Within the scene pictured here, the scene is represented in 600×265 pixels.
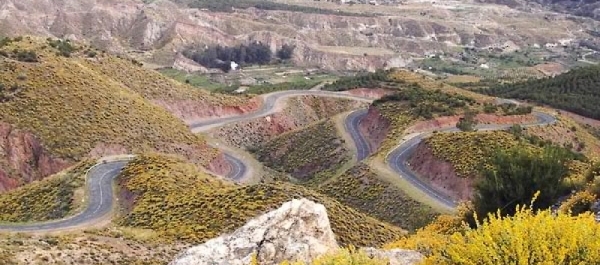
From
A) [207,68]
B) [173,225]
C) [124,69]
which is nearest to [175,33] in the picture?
[207,68]

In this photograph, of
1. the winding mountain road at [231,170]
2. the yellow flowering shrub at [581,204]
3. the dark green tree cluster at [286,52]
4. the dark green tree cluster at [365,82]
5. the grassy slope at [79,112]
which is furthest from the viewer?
the dark green tree cluster at [286,52]

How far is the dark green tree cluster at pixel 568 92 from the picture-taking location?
91.8 metres

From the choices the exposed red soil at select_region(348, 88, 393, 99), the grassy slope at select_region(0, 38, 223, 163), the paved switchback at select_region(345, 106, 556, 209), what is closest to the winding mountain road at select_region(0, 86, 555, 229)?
the paved switchback at select_region(345, 106, 556, 209)

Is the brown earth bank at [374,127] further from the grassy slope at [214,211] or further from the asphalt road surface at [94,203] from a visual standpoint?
the grassy slope at [214,211]

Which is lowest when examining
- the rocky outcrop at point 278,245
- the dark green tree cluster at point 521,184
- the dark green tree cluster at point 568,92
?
the dark green tree cluster at point 568,92

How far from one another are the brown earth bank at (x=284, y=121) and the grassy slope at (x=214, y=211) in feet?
131

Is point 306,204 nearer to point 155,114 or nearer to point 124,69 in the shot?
point 155,114

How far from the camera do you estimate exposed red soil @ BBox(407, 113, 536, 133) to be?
68.3 meters

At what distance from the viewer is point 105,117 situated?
6169 cm

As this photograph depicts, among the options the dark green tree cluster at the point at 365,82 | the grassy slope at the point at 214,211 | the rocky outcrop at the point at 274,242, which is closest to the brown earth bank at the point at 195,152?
the grassy slope at the point at 214,211

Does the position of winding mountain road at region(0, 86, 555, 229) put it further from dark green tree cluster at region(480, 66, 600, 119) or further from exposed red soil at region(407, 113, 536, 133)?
dark green tree cluster at region(480, 66, 600, 119)

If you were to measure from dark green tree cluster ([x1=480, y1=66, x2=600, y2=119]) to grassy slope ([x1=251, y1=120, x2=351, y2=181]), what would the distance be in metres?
38.1

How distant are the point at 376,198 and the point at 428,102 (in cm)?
2578

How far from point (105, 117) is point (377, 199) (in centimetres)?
2814
